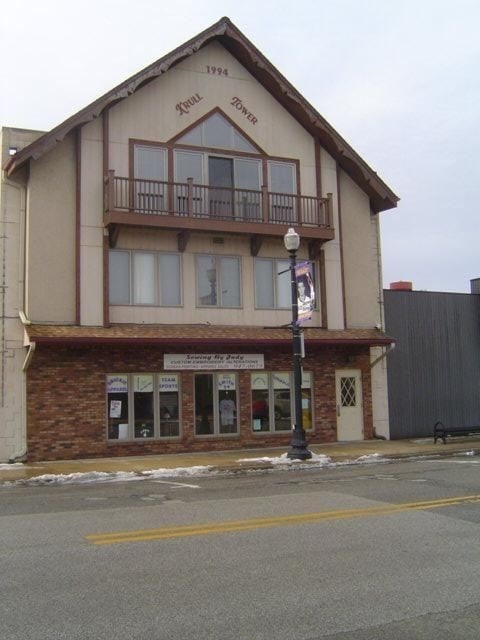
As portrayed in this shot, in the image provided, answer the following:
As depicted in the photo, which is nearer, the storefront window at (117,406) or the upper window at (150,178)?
the storefront window at (117,406)

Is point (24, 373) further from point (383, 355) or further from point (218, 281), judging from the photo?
point (383, 355)

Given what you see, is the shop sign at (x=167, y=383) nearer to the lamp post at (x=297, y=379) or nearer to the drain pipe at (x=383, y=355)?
the lamp post at (x=297, y=379)

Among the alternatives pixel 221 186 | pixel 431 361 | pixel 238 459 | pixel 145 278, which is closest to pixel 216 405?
pixel 238 459

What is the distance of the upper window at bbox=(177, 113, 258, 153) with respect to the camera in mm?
19656

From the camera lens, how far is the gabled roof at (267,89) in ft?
56.6

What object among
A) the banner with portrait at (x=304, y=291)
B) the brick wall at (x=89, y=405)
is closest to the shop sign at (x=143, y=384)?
the brick wall at (x=89, y=405)

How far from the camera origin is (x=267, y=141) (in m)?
20.7

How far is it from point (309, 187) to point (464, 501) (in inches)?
499

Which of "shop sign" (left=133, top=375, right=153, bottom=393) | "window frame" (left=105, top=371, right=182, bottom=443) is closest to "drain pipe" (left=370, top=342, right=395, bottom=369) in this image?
"window frame" (left=105, top=371, right=182, bottom=443)

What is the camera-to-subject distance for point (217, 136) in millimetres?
19969

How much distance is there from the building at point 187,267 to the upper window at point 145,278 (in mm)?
39

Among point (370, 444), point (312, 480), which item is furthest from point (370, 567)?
point (370, 444)

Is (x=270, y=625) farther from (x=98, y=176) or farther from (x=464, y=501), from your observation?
(x=98, y=176)

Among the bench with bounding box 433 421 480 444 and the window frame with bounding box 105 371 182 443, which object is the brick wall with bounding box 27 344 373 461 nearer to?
the window frame with bounding box 105 371 182 443
